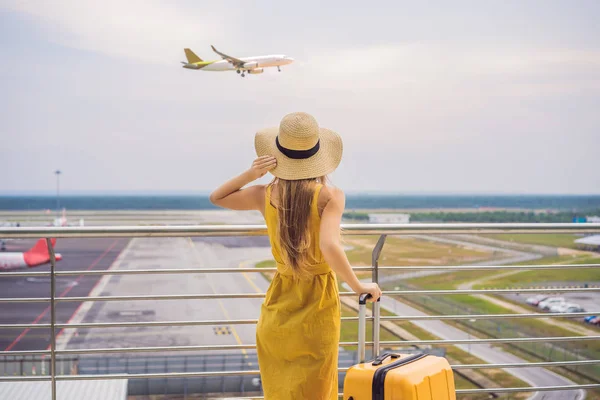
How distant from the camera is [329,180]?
1.71 meters

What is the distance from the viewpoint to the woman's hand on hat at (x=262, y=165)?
1.70 metres

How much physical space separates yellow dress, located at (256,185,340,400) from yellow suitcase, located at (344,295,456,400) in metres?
0.08

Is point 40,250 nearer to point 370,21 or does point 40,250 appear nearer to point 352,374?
point 352,374

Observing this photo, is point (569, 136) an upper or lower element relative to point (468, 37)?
lower

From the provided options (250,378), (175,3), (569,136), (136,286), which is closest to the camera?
(250,378)

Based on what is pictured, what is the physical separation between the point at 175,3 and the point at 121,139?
3131 centimetres

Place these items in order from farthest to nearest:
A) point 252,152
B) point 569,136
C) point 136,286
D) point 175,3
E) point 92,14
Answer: point 569,136, point 92,14, point 175,3, point 136,286, point 252,152

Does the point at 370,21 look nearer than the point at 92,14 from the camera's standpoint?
No

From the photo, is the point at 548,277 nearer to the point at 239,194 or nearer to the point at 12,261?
the point at 12,261

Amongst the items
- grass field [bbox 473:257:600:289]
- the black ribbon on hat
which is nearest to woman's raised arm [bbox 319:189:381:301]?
the black ribbon on hat

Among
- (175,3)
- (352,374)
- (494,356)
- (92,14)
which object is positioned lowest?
(494,356)

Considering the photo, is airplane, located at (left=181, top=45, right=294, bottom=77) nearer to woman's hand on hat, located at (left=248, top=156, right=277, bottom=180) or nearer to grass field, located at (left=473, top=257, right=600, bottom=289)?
grass field, located at (left=473, top=257, right=600, bottom=289)

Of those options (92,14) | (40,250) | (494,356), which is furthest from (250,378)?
(92,14)

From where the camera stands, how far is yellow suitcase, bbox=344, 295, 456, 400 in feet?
5.37
